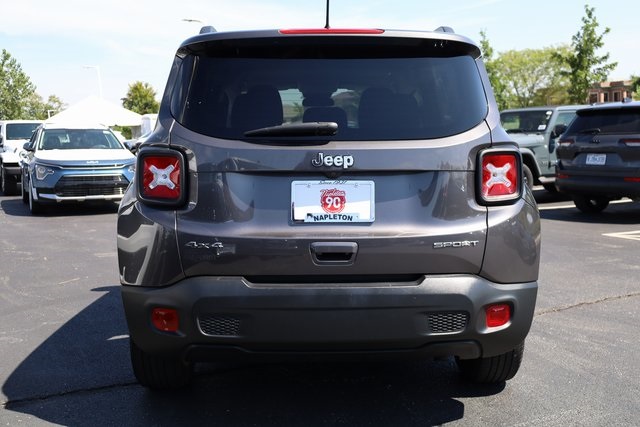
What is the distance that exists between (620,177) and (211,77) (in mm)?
8690

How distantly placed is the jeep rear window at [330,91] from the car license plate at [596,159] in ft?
27.1

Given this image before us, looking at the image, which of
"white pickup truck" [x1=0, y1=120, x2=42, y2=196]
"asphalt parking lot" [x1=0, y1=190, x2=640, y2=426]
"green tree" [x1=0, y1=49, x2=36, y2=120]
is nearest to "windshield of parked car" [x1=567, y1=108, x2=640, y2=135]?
"asphalt parking lot" [x1=0, y1=190, x2=640, y2=426]

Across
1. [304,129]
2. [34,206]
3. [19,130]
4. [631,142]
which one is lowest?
[34,206]

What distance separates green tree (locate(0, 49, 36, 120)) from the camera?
54.0 m

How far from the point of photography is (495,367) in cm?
365

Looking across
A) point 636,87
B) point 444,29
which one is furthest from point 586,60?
point 636,87

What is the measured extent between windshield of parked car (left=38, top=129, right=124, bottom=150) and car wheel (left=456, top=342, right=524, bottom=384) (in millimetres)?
11150

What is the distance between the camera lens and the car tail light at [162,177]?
3.07 metres

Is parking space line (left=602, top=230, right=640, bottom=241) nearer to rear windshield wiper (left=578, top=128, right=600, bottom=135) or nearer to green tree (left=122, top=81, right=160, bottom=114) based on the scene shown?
rear windshield wiper (left=578, top=128, right=600, bottom=135)

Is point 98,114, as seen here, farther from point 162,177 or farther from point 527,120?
point 162,177

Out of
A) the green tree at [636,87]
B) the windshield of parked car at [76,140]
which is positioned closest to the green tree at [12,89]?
the windshield of parked car at [76,140]

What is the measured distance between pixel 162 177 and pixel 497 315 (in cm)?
157

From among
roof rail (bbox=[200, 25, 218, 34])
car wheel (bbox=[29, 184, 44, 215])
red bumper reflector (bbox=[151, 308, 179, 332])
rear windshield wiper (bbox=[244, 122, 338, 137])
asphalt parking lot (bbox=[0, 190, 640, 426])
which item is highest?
roof rail (bbox=[200, 25, 218, 34])

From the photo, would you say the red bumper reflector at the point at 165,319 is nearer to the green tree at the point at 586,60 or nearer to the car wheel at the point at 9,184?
the car wheel at the point at 9,184
